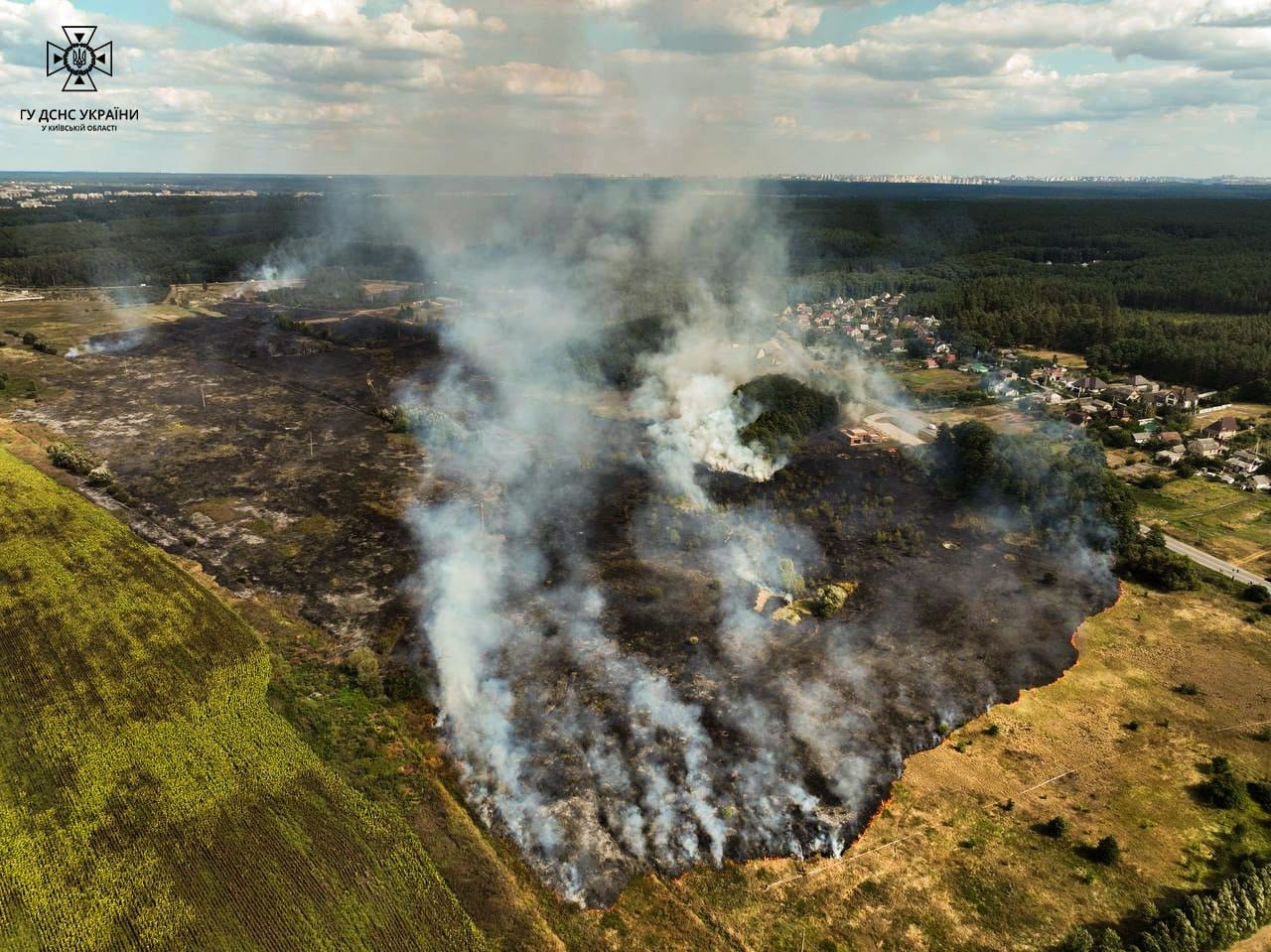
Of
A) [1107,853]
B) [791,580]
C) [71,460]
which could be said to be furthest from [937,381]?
[71,460]

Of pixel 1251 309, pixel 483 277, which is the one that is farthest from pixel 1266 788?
pixel 483 277

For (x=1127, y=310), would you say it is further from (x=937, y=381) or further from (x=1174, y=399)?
(x=937, y=381)

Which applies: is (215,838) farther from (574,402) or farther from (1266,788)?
(574,402)

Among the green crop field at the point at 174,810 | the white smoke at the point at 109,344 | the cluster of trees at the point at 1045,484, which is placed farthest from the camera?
the white smoke at the point at 109,344

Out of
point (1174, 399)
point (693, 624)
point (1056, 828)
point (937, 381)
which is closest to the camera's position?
point (1056, 828)

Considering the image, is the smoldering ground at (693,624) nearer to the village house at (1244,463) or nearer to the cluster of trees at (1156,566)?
the cluster of trees at (1156,566)

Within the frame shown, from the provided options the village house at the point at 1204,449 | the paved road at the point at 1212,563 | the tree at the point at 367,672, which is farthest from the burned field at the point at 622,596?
Result: the village house at the point at 1204,449
